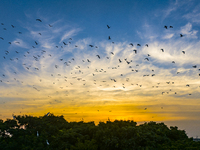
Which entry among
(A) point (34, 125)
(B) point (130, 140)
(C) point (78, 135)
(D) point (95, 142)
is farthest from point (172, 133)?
(A) point (34, 125)

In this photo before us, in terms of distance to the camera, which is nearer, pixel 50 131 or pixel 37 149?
pixel 37 149

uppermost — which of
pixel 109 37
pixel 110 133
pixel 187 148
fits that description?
pixel 109 37

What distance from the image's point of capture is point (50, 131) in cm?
3456

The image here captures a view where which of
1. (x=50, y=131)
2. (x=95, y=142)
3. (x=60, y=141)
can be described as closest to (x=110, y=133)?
(x=95, y=142)

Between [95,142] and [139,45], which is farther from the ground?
[139,45]

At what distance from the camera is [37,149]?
25.6 meters

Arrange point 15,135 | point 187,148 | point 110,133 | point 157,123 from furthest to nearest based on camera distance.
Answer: point 157,123 < point 15,135 < point 110,133 < point 187,148

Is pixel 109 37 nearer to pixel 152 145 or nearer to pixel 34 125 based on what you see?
pixel 152 145

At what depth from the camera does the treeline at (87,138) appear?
26156 millimetres

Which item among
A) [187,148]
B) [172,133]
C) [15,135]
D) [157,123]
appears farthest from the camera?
[157,123]

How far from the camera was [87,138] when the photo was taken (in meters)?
30.6

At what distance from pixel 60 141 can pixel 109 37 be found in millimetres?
20283

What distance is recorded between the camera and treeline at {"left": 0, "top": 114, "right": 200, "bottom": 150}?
85.8ft

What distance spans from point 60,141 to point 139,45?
22.4 meters
